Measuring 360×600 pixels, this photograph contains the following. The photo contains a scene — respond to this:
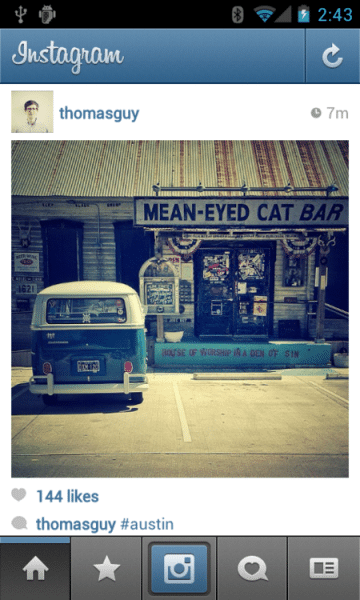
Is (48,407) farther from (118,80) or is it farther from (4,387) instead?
(118,80)

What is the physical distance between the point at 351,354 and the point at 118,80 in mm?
2092

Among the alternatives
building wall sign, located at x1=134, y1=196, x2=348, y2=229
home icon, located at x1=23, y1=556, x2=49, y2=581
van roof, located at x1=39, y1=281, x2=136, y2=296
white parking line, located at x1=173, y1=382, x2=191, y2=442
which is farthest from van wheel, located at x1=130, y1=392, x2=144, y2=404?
home icon, located at x1=23, y1=556, x2=49, y2=581

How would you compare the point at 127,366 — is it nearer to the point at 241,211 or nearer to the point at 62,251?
the point at 241,211

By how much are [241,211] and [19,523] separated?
8.93 meters

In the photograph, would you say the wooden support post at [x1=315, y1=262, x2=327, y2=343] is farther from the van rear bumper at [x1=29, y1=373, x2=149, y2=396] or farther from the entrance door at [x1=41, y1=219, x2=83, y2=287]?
the entrance door at [x1=41, y1=219, x2=83, y2=287]

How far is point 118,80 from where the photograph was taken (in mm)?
2432

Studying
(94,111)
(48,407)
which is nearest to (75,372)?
(48,407)

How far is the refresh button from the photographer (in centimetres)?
239

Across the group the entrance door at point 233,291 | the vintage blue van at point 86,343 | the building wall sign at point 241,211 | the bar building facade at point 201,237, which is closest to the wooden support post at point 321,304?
the bar building facade at point 201,237

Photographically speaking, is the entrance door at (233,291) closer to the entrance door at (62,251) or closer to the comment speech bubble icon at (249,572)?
the entrance door at (62,251)

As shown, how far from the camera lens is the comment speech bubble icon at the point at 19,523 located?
7.64 ft

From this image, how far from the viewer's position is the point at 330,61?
240cm
